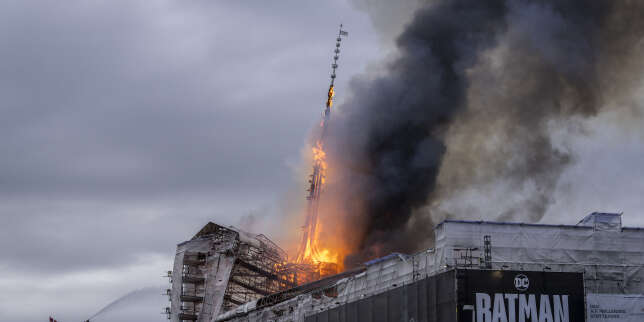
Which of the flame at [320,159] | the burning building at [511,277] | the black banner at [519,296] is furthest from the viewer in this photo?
the flame at [320,159]

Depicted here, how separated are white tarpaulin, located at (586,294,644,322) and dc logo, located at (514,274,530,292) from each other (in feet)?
14.4

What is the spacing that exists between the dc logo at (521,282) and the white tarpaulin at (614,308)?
4383 mm

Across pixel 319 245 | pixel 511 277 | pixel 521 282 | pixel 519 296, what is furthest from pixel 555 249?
pixel 319 245

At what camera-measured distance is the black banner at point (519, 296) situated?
57.2 m

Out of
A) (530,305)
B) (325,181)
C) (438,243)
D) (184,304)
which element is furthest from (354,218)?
(530,305)

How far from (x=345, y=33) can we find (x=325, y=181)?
23.1 m

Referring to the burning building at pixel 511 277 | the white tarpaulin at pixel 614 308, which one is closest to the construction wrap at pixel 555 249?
the burning building at pixel 511 277

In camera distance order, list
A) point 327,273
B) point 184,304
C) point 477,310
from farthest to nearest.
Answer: point 184,304
point 327,273
point 477,310

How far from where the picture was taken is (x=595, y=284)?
6050cm

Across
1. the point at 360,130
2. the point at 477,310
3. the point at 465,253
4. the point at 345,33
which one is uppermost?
the point at 345,33

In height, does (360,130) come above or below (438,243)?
above

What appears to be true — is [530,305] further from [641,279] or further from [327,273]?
[327,273]

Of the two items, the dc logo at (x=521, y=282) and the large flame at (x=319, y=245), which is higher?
the large flame at (x=319, y=245)

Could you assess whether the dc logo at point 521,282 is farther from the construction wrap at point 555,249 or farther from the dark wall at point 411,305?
the dark wall at point 411,305
